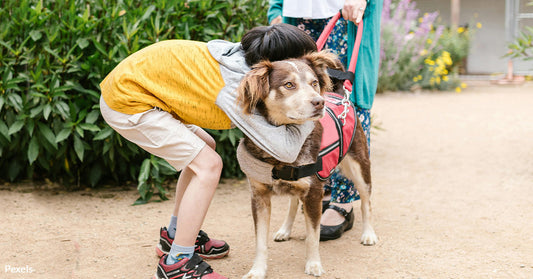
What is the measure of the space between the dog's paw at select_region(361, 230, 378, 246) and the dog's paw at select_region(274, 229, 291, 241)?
1.68 ft

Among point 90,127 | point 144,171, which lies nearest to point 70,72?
point 90,127

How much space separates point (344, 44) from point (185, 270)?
1.92 m

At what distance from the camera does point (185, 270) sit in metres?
2.85

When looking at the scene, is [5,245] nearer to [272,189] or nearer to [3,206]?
[3,206]

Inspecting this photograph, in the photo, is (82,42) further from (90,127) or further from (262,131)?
(262,131)

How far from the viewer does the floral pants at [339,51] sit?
148 inches

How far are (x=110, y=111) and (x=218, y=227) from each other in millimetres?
1453

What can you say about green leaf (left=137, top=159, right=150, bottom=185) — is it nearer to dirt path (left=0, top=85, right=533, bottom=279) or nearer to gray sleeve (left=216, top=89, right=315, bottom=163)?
dirt path (left=0, top=85, right=533, bottom=279)

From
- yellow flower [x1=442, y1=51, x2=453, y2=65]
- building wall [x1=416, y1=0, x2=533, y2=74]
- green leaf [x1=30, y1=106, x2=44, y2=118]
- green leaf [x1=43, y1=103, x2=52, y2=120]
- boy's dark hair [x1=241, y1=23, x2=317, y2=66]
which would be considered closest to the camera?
boy's dark hair [x1=241, y1=23, x2=317, y2=66]

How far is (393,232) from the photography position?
154 inches

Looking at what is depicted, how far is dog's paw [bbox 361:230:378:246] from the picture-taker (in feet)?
12.0

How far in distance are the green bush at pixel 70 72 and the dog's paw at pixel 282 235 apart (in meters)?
1.31

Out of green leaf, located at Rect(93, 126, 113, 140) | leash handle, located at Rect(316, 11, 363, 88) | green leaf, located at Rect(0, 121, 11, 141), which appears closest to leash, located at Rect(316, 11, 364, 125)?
leash handle, located at Rect(316, 11, 363, 88)

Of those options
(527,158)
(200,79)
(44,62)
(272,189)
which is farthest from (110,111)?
(527,158)
